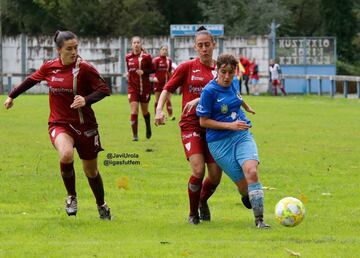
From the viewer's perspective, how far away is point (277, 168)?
1650cm

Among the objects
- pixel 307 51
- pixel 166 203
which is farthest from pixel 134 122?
pixel 307 51

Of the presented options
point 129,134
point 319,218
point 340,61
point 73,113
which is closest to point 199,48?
point 73,113

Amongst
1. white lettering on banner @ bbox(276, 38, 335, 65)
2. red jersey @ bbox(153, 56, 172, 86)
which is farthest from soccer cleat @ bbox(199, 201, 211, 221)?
white lettering on banner @ bbox(276, 38, 335, 65)

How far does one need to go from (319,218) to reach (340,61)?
62.1m

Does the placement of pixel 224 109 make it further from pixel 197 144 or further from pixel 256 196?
pixel 256 196

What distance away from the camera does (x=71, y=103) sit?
35.6ft

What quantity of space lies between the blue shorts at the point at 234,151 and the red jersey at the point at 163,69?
17.6m

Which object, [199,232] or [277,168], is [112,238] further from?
[277,168]

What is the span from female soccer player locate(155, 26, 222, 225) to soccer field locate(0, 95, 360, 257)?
33cm

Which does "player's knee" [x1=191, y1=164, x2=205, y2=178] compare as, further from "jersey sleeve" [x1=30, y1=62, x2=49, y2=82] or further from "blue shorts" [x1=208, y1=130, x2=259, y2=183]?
"jersey sleeve" [x1=30, y1=62, x2=49, y2=82]

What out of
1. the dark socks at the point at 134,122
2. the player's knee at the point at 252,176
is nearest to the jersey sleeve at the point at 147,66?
the dark socks at the point at 134,122

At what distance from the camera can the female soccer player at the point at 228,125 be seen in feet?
33.7

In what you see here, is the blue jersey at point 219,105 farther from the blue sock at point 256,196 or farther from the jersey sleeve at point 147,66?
the jersey sleeve at point 147,66

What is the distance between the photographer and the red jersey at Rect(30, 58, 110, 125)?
10820 millimetres
